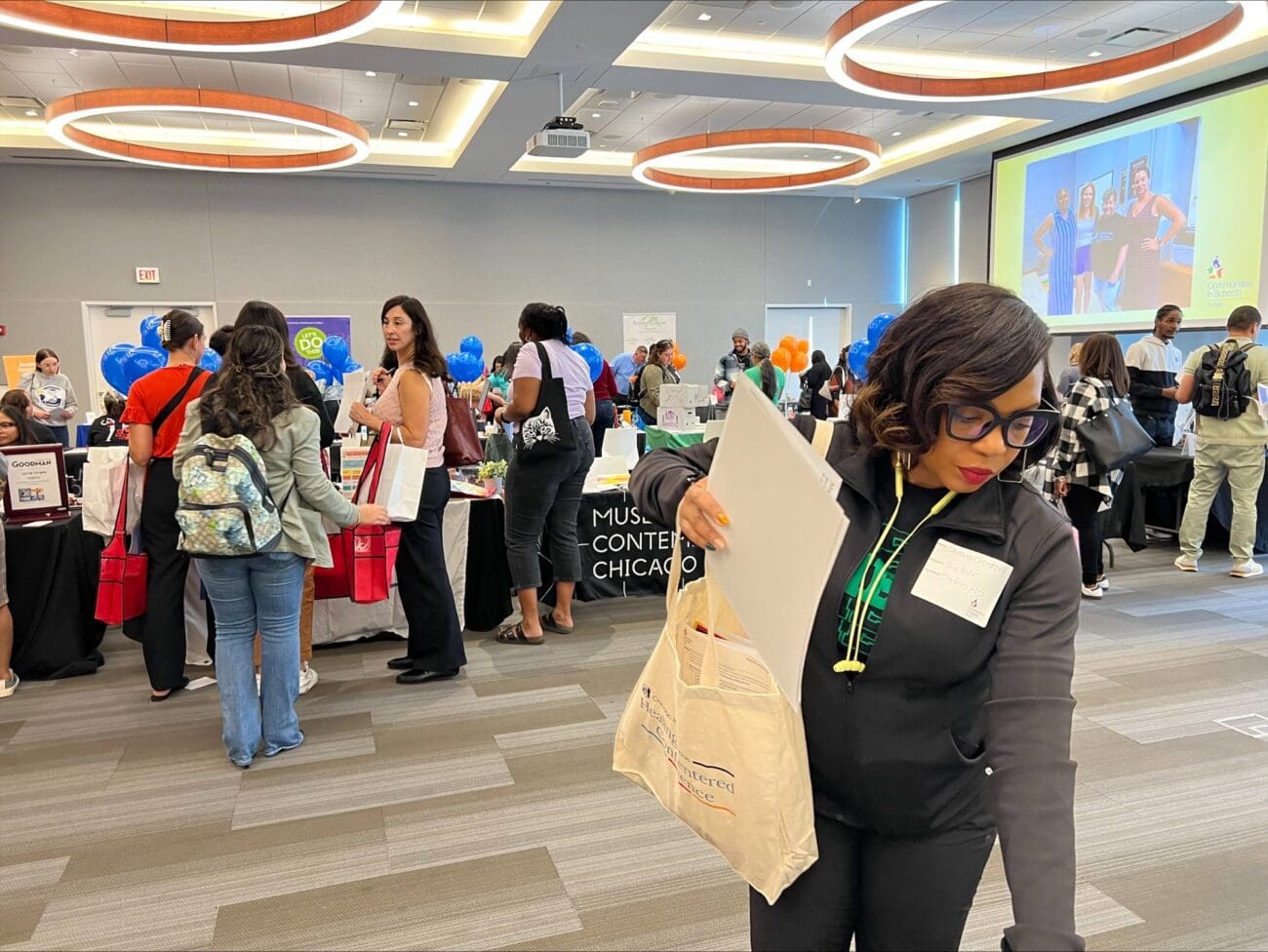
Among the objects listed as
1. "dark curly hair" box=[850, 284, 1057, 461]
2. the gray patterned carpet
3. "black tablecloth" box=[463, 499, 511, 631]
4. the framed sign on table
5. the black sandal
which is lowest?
the gray patterned carpet

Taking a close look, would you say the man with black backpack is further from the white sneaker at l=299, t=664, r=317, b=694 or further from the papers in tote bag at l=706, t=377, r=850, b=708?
the papers in tote bag at l=706, t=377, r=850, b=708

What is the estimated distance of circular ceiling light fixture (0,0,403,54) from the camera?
5.19m

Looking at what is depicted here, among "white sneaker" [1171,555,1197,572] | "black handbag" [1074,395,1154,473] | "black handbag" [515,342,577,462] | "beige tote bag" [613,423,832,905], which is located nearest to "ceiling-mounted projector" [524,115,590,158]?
"black handbag" [515,342,577,462]

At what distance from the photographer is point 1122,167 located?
841 cm

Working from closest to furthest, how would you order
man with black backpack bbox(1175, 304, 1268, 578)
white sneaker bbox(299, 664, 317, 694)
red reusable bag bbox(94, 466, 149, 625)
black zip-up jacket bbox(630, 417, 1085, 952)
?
black zip-up jacket bbox(630, 417, 1085, 952) → red reusable bag bbox(94, 466, 149, 625) → white sneaker bbox(299, 664, 317, 694) → man with black backpack bbox(1175, 304, 1268, 578)

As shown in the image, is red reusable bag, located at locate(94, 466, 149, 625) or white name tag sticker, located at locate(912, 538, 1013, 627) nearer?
white name tag sticker, located at locate(912, 538, 1013, 627)

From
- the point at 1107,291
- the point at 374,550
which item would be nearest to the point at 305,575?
the point at 374,550

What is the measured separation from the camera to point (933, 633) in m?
0.98

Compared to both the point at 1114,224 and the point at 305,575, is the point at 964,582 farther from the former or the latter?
the point at 1114,224

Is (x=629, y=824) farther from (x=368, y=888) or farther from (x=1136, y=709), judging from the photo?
(x=1136, y=709)

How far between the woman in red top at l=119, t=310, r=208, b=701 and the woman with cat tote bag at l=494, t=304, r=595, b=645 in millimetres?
1297

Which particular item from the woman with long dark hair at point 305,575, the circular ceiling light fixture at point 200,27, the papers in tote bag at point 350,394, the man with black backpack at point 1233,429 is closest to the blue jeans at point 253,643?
the woman with long dark hair at point 305,575

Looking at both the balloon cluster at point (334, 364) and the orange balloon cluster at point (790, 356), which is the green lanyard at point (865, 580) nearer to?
the orange balloon cluster at point (790, 356)

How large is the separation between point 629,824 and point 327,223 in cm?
1024
